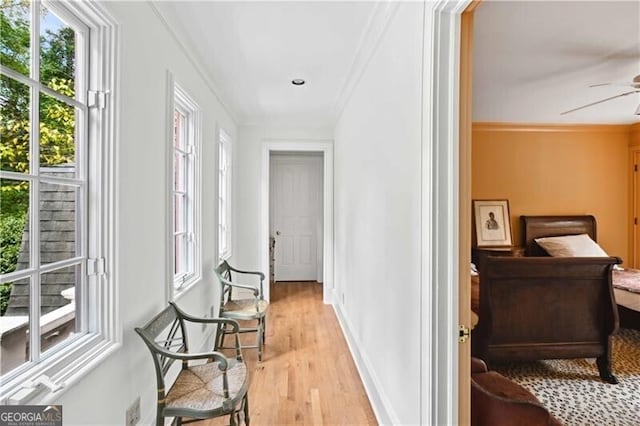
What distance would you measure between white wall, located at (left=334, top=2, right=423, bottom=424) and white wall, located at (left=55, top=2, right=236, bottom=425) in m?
1.29

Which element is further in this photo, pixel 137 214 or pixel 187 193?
pixel 187 193

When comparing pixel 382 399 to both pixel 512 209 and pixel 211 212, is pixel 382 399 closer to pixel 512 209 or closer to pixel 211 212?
pixel 211 212

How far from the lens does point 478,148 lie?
480 centimetres

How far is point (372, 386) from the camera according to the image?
2.28m

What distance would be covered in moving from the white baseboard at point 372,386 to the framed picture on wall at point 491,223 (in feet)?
8.15

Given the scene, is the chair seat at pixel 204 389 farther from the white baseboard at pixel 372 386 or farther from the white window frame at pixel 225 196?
the white window frame at pixel 225 196

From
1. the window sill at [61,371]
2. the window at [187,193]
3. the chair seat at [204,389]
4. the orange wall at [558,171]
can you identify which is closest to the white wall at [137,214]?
the window sill at [61,371]

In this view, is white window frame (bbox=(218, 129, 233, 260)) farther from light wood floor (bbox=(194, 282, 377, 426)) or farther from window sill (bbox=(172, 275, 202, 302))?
window sill (bbox=(172, 275, 202, 302))

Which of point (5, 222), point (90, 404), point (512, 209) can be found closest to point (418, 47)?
point (5, 222)

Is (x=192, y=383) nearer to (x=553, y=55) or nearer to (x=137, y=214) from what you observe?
(x=137, y=214)

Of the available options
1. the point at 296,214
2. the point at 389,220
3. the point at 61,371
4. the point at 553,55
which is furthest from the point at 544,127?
the point at 61,371

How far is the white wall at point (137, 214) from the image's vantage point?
1391 millimetres

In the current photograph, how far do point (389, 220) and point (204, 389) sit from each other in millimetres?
1321

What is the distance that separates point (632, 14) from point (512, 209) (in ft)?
10.2
